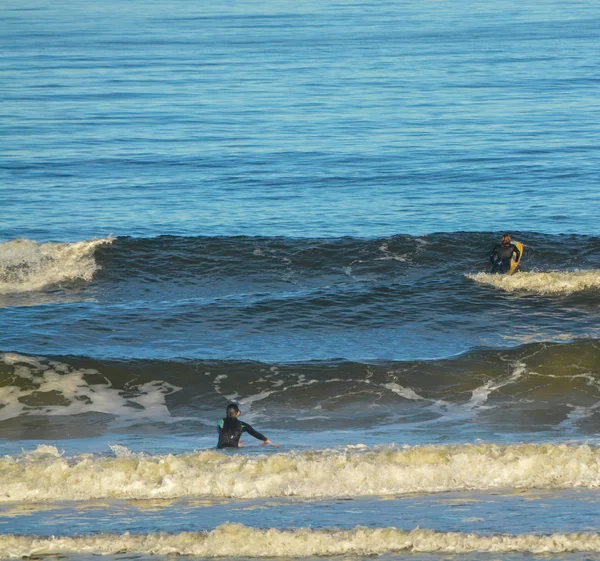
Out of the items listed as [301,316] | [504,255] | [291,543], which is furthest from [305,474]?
[504,255]

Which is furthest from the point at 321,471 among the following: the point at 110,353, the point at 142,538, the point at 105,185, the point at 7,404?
the point at 105,185

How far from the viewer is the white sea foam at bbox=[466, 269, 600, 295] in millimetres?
24859

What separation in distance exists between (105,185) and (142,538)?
28.7 metres

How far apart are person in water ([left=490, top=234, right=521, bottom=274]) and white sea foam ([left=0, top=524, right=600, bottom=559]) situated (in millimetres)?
16210

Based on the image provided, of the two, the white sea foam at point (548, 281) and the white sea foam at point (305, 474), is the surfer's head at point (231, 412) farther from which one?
the white sea foam at point (548, 281)

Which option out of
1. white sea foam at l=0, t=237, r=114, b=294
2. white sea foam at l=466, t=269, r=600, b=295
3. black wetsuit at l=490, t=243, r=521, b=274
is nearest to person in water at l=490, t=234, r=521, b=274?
black wetsuit at l=490, t=243, r=521, b=274

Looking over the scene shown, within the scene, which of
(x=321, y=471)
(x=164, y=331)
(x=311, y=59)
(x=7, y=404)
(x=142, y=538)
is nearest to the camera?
Answer: (x=142, y=538)

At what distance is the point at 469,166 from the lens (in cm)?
3966

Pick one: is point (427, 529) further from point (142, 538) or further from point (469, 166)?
point (469, 166)

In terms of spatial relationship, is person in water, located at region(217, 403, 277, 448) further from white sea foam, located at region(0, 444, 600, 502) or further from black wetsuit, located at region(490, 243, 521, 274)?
black wetsuit, located at region(490, 243, 521, 274)

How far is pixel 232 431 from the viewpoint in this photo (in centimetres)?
1462

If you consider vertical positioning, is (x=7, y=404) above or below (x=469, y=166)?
below

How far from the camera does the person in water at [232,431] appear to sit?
1453 cm

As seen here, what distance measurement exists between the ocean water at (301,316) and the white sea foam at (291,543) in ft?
0.09
